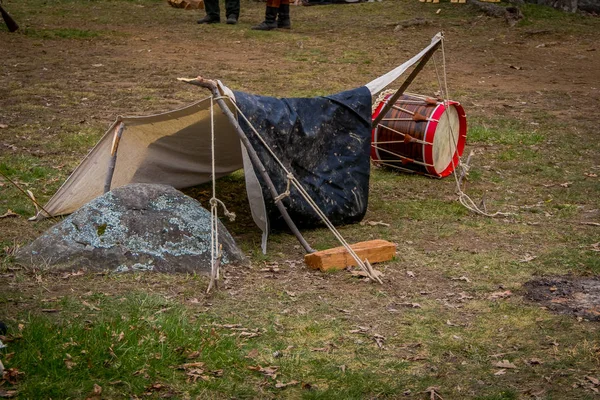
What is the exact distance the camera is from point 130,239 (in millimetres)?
5316

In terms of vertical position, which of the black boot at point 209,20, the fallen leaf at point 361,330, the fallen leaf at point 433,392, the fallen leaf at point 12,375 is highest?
the black boot at point 209,20

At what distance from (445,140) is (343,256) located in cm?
274

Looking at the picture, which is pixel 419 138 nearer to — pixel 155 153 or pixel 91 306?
pixel 155 153

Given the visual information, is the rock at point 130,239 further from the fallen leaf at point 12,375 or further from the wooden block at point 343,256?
the fallen leaf at point 12,375

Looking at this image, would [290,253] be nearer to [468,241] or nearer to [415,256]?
[415,256]

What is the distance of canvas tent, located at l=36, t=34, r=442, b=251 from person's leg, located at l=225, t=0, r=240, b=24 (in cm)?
945

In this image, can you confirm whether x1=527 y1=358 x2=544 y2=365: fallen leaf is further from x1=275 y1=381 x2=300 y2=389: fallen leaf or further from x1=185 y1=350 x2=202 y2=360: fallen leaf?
x1=185 y1=350 x2=202 y2=360: fallen leaf

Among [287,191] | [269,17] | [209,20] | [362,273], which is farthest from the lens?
[209,20]

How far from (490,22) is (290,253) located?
1161 centimetres

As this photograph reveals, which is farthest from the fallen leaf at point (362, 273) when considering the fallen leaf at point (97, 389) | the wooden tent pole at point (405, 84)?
the fallen leaf at point (97, 389)

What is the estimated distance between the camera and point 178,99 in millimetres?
10328

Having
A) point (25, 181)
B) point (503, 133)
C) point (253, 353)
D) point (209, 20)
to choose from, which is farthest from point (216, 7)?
point (253, 353)

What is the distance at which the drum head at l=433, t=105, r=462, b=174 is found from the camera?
307 inches

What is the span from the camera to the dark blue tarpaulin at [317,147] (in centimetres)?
597
